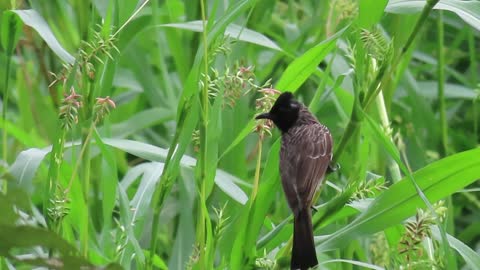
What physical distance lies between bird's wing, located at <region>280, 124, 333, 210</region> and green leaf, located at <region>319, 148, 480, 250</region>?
0.16 m

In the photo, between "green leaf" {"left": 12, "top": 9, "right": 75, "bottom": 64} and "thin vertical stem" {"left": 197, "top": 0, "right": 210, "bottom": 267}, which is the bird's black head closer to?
"thin vertical stem" {"left": 197, "top": 0, "right": 210, "bottom": 267}

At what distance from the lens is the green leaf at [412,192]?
8.73 feet

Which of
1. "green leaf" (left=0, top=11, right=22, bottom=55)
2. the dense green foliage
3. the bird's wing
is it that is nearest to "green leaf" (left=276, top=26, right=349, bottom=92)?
the dense green foliage

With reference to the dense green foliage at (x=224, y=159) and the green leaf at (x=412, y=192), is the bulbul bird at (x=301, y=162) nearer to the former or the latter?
the dense green foliage at (x=224, y=159)

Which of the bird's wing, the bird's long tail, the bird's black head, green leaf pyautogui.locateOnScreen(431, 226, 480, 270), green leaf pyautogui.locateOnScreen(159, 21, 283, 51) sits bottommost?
green leaf pyautogui.locateOnScreen(431, 226, 480, 270)

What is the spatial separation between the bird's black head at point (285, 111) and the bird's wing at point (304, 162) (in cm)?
4

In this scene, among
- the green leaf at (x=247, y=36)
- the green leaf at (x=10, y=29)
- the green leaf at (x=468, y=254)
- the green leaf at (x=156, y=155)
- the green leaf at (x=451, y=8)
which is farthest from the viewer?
the green leaf at (x=247, y=36)

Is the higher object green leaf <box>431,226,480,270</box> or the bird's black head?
the bird's black head

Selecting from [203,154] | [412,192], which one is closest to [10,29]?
[203,154]

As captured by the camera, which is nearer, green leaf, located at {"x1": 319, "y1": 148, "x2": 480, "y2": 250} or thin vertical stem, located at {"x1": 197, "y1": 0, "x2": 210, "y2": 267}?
thin vertical stem, located at {"x1": 197, "y1": 0, "x2": 210, "y2": 267}

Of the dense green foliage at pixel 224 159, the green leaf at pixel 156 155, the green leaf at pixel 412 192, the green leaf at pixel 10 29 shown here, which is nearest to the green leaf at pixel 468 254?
the dense green foliage at pixel 224 159

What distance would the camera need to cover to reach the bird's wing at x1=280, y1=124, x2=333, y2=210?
2711 mm

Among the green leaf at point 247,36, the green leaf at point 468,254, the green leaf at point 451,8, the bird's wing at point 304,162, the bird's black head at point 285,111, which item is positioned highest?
the green leaf at point 451,8

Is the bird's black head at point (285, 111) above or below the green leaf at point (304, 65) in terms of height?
below
